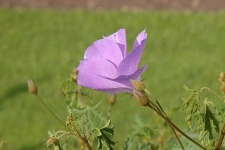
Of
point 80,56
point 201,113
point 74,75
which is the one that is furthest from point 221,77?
point 80,56

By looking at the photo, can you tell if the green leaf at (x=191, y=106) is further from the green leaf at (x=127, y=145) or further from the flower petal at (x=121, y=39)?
the green leaf at (x=127, y=145)

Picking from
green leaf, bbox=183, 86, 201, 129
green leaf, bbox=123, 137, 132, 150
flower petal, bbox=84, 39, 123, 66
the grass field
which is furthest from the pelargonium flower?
the grass field

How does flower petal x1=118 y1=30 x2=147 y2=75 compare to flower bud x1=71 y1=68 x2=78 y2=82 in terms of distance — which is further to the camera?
flower bud x1=71 y1=68 x2=78 y2=82

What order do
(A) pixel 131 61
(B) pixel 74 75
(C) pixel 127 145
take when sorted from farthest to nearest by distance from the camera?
1. (B) pixel 74 75
2. (C) pixel 127 145
3. (A) pixel 131 61

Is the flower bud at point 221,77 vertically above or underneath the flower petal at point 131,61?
underneath

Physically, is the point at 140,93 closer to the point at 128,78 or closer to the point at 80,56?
the point at 128,78

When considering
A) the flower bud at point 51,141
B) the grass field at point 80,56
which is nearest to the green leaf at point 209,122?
the flower bud at point 51,141

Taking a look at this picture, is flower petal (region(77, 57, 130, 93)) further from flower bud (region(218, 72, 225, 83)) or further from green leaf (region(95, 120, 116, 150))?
flower bud (region(218, 72, 225, 83))

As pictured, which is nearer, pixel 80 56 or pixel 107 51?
pixel 107 51
